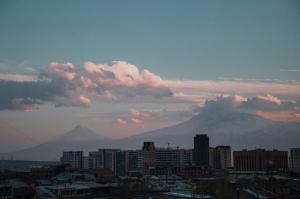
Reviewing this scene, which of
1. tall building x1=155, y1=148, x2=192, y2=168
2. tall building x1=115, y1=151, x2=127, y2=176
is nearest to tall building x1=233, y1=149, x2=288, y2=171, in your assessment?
tall building x1=155, y1=148, x2=192, y2=168

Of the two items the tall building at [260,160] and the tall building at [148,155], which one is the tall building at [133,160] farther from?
the tall building at [260,160]

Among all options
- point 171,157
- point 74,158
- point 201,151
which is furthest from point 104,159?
point 201,151

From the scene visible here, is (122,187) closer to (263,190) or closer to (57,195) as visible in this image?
(57,195)

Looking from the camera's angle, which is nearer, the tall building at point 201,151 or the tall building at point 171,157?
the tall building at point 171,157

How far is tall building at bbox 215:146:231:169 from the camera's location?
41.5 metres

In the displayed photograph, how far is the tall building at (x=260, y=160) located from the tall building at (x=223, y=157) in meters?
6.67

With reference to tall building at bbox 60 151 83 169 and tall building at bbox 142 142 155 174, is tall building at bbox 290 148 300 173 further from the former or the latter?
tall building at bbox 60 151 83 169

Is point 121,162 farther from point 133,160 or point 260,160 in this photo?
point 260,160

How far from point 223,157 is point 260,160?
8.91 meters

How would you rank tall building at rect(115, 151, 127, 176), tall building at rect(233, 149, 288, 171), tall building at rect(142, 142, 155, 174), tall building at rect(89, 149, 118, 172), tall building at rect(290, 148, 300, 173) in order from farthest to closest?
1. tall building at rect(89, 149, 118, 172)
2. tall building at rect(115, 151, 127, 176)
3. tall building at rect(142, 142, 155, 174)
4. tall building at rect(290, 148, 300, 173)
5. tall building at rect(233, 149, 288, 171)

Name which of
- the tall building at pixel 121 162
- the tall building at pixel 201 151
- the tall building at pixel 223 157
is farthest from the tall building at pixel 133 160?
the tall building at pixel 223 157

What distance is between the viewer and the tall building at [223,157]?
41.5 metres

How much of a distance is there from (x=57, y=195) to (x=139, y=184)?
5858 mm

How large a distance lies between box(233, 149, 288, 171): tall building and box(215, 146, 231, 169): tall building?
6.67 metres
